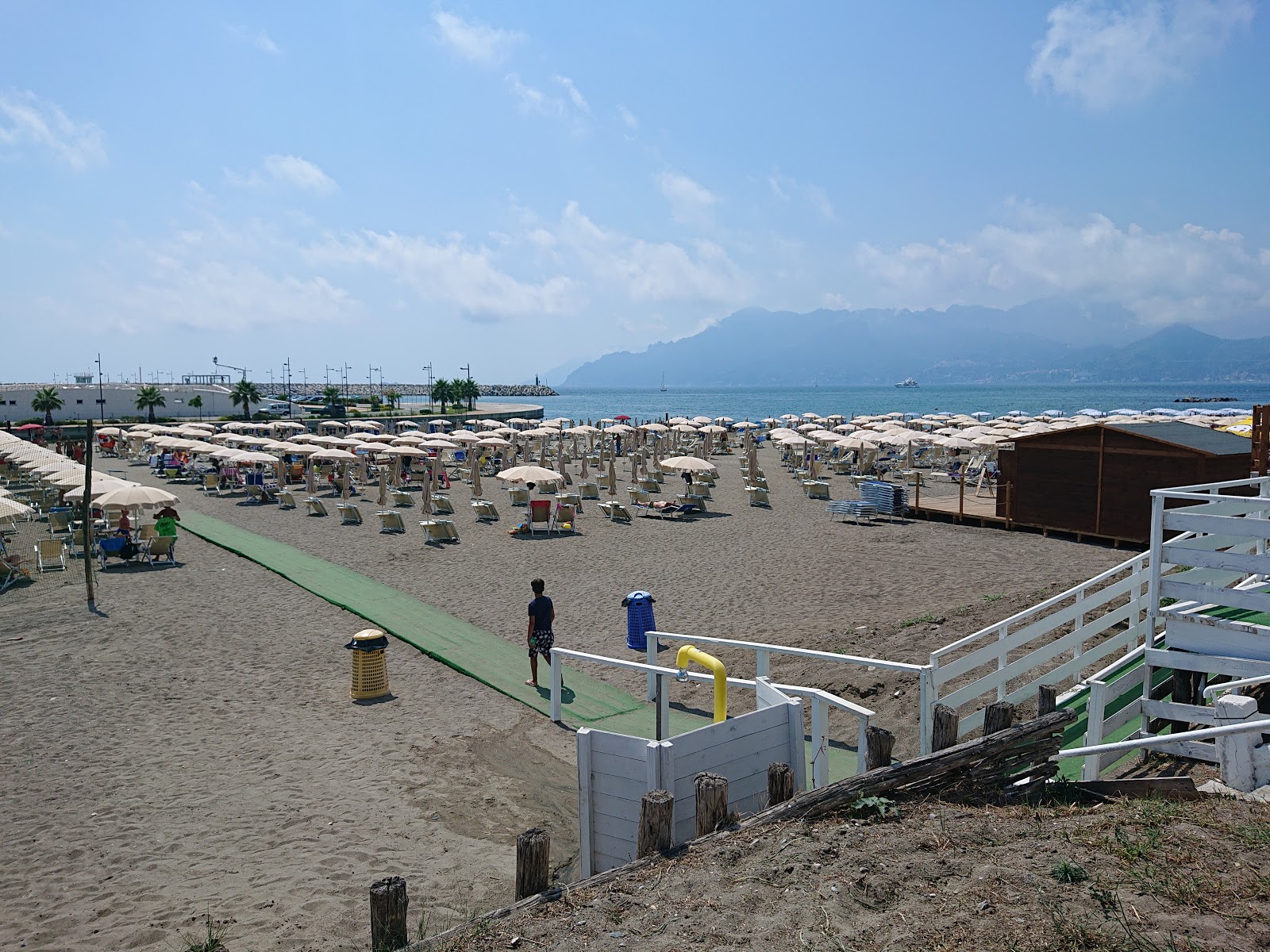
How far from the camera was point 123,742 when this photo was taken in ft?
24.4

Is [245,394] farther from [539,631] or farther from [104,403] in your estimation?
[539,631]

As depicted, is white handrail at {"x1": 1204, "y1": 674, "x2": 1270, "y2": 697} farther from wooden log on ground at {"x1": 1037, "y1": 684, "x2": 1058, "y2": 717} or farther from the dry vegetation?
the dry vegetation

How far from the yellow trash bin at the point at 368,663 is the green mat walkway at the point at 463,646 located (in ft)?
3.68

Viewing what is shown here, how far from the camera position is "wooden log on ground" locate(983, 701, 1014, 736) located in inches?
184

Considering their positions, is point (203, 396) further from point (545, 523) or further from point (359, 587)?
point (359, 587)

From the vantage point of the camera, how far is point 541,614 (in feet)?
29.8

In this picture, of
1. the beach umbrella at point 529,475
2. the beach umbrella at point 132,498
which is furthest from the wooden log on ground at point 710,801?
the beach umbrella at point 529,475

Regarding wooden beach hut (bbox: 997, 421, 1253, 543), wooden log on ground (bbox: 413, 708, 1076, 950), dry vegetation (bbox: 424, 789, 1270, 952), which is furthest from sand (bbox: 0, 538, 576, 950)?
wooden beach hut (bbox: 997, 421, 1253, 543)

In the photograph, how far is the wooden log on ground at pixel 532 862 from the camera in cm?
380

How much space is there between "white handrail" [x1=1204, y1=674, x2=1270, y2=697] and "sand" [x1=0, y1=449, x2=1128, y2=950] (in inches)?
82.4

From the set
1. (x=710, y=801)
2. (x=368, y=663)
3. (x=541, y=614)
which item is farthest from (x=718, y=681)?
(x=368, y=663)

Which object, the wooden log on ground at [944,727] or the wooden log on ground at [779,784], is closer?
the wooden log on ground at [779,784]

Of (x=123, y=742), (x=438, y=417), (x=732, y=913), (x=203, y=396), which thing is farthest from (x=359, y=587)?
(x=203, y=396)

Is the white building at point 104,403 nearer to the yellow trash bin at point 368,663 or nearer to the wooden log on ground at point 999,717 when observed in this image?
the yellow trash bin at point 368,663
